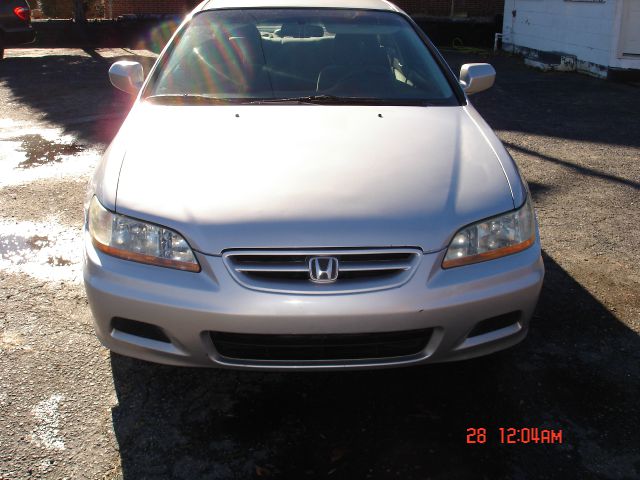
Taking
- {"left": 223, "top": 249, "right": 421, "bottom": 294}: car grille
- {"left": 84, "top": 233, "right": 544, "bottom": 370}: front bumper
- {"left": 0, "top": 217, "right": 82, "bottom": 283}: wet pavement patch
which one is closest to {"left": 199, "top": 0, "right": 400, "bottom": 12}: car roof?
{"left": 0, "top": 217, "right": 82, "bottom": 283}: wet pavement patch

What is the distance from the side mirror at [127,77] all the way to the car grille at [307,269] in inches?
82.7

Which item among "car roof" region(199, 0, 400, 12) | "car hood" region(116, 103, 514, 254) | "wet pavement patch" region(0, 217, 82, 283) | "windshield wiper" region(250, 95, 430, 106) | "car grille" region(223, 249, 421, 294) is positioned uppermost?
"car roof" region(199, 0, 400, 12)

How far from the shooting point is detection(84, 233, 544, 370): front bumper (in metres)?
2.38

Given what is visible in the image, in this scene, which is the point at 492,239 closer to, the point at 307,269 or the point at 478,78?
the point at 307,269

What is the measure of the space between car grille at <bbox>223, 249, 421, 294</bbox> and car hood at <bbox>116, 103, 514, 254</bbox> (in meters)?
0.04

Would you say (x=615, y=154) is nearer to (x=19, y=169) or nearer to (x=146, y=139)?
(x=146, y=139)

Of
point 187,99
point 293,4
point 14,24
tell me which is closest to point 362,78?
point 293,4

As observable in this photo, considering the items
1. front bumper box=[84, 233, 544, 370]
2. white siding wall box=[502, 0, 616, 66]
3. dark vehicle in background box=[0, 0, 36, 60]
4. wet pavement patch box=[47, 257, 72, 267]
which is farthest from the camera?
dark vehicle in background box=[0, 0, 36, 60]

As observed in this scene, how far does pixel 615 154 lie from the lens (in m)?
6.78

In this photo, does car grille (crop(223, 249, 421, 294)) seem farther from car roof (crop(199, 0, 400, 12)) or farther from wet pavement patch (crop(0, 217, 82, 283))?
car roof (crop(199, 0, 400, 12))

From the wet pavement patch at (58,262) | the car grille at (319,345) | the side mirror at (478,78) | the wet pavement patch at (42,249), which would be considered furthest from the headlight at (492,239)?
the wet pavement patch at (58,262)

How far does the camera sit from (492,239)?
8.58 ft

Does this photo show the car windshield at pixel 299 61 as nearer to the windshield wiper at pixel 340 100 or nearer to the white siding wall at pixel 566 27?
the windshield wiper at pixel 340 100

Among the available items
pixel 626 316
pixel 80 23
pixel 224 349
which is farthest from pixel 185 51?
pixel 80 23
